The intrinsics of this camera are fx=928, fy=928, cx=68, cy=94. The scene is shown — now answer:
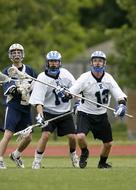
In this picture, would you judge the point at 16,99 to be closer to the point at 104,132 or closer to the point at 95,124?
the point at 95,124

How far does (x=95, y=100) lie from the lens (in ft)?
51.8

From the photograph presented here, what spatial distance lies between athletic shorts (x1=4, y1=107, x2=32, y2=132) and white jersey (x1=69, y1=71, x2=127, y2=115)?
1.08 metres

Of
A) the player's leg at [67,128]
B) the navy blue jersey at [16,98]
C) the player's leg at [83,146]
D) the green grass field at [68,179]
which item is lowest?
the green grass field at [68,179]

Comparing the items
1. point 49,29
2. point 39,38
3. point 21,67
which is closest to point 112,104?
point 39,38

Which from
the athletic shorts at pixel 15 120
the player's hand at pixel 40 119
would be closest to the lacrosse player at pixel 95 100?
the player's hand at pixel 40 119

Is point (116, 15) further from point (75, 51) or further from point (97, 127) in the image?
point (97, 127)

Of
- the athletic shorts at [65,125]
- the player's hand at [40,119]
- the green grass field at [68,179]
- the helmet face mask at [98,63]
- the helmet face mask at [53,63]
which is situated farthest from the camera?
the athletic shorts at [65,125]

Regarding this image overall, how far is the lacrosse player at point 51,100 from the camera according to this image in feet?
52.2

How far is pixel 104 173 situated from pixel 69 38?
1480 inches

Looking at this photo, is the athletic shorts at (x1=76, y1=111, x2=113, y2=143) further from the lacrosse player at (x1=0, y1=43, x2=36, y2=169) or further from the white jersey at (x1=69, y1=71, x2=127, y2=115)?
the lacrosse player at (x1=0, y1=43, x2=36, y2=169)

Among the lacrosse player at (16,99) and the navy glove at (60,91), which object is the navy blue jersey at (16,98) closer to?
the lacrosse player at (16,99)

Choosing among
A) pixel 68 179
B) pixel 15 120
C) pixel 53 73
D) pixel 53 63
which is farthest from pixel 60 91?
pixel 68 179

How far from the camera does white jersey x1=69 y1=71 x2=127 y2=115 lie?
1571cm

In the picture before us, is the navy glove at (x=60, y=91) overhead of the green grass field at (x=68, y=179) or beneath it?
overhead
